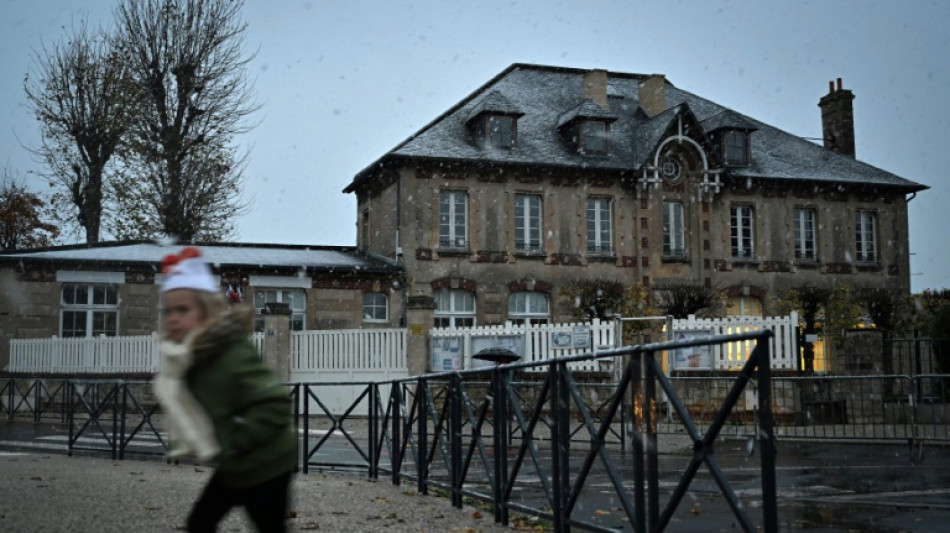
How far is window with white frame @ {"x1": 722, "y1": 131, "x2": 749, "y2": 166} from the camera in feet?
108

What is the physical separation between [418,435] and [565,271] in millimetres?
21045

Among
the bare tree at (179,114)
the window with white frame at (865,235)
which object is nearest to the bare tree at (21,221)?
→ the bare tree at (179,114)

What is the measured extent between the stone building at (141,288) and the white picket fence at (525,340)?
5.14 m

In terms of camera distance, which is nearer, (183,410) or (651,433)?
(183,410)

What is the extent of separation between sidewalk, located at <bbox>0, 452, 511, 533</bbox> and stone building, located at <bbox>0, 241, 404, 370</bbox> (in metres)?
15.7

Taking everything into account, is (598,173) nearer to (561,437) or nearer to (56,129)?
(56,129)

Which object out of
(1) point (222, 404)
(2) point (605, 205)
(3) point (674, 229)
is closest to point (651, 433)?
(1) point (222, 404)

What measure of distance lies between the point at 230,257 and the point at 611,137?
1227cm

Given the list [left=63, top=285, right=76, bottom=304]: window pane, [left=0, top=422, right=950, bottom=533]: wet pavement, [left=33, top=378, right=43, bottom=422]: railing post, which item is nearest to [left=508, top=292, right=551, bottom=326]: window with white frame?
[left=63, top=285, right=76, bottom=304]: window pane

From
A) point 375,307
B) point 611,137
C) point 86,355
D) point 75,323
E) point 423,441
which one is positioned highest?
point 611,137

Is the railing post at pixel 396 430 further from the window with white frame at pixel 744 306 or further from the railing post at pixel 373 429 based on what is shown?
the window with white frame at pixel 744 306

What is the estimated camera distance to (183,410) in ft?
12.6

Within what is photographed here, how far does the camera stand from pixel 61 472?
11.3m

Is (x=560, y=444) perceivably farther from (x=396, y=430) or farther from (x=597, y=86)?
(x=597, y=86)
